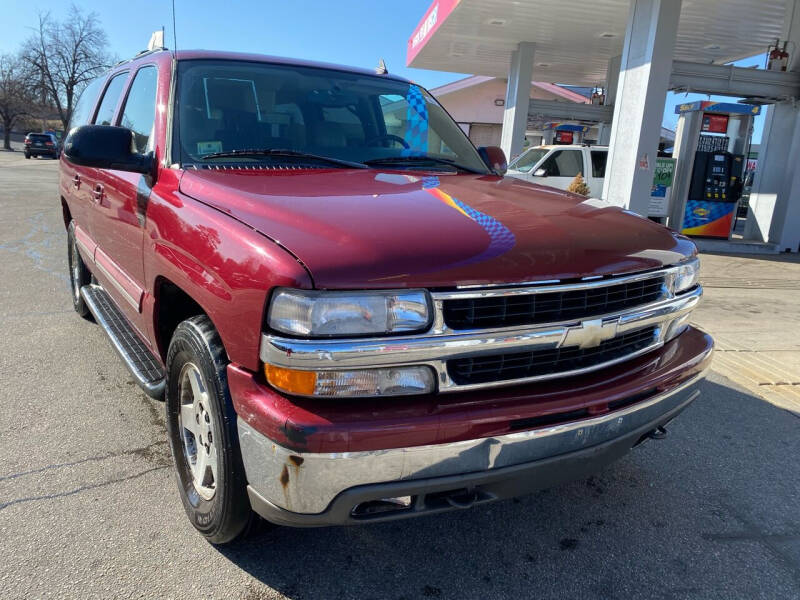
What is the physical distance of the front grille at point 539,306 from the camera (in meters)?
1.80

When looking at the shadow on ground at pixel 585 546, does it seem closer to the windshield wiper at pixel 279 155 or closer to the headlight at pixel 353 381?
the headlight at pixel 353 381

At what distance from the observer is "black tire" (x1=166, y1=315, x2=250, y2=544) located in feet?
6.17

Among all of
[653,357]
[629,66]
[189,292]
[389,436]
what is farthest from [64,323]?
[629,66]

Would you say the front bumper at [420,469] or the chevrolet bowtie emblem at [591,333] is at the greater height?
the chevrolet bowtie emblem at [591,333]

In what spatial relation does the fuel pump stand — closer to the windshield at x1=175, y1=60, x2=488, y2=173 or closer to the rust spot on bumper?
the windshield at x1=175, y1=60, x2=488, y2=173

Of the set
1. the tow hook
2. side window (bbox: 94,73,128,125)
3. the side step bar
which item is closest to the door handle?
side window (bbox: 94,73,128,125)

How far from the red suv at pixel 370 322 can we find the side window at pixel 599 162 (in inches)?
403

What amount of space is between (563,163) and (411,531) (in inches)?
444

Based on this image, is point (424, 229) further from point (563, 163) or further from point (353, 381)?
point (563, 163)

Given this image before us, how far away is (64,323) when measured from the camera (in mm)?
4809

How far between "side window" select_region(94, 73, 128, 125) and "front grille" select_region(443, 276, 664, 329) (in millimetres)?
3055

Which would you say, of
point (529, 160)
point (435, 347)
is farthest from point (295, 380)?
point (529, 160)

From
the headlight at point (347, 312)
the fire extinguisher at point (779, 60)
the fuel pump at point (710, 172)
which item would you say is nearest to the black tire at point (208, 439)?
the headlight at point (347, 312)

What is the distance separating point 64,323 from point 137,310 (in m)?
2.42
